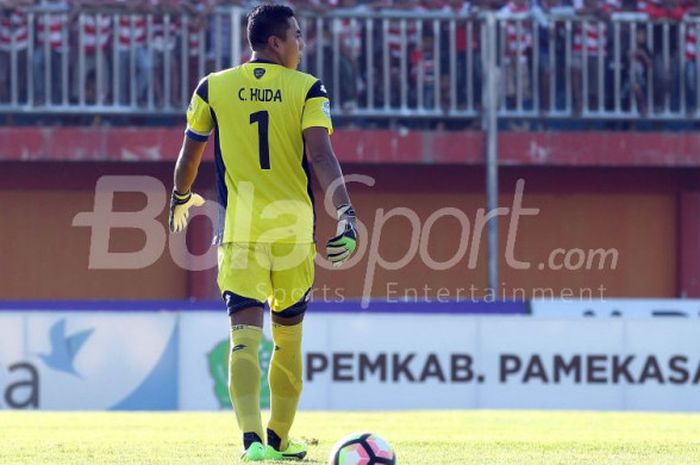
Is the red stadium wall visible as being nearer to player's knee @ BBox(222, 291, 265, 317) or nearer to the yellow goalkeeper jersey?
the yellow goalkeeper jersey

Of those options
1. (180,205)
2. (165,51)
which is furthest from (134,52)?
(180,205)

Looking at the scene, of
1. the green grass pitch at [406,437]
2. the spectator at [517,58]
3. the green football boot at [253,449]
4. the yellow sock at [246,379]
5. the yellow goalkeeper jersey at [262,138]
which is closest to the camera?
the green football boot at [253,449]

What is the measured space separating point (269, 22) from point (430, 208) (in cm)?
1254

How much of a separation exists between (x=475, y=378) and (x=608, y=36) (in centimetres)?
469

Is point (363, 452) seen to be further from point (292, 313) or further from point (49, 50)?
point (49, 50)

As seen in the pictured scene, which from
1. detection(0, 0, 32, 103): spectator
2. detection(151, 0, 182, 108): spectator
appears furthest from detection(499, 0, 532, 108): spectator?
detection(0, 0, 32, 103): spectator

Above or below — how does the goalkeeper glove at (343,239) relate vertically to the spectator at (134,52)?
below

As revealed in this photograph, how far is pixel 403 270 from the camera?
1923 centimetres

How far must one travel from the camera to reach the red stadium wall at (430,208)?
18172 mm

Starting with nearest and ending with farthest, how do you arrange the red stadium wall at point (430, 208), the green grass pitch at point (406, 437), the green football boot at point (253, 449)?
the green football boot at point (253, 449) → the green grass pitch at point (406, 437) → the red stadium wall at point (430, 208)

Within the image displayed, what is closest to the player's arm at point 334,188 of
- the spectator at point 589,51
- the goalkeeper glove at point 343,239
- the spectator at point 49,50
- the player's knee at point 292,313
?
→ the goalkeeper glove at point 343,239

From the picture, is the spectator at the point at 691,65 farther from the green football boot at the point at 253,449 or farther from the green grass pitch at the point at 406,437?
the green football boot at the point at 253,449

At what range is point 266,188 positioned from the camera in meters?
7.07

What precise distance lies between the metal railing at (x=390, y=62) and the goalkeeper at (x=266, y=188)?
9.90m
